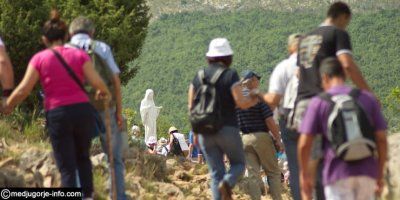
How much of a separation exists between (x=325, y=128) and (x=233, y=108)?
2.53 m

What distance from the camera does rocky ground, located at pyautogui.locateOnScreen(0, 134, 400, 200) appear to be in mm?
10727

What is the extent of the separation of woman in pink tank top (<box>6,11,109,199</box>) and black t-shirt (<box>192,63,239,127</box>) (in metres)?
1.14

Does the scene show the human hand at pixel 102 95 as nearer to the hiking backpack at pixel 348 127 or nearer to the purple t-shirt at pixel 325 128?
the purple t-shirt at pixel 325 128

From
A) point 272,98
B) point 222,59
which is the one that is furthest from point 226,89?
point 272,98

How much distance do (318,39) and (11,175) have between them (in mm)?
3578

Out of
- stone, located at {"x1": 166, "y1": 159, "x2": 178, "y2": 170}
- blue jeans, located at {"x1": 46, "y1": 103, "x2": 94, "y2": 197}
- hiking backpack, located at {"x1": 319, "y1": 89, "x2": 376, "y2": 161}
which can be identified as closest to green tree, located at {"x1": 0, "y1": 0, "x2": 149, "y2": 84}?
stone, located at {"x1": 166, "y1": 159, "x2": 178, "y2": 170}

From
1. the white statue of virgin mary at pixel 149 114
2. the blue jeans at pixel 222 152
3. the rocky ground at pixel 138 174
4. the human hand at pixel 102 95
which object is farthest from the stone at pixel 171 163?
the white statue of virgin mary at pixel 149 114

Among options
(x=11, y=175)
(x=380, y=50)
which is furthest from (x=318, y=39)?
(x=380, y=50)

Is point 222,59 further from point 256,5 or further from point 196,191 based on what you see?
point 256,5

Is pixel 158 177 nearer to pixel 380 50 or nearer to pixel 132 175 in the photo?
pixel 132 175

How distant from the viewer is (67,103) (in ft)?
29.8

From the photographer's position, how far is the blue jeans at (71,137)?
907cm

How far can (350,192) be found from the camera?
7.60 m

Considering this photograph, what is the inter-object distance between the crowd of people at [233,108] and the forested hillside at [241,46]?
270ft
